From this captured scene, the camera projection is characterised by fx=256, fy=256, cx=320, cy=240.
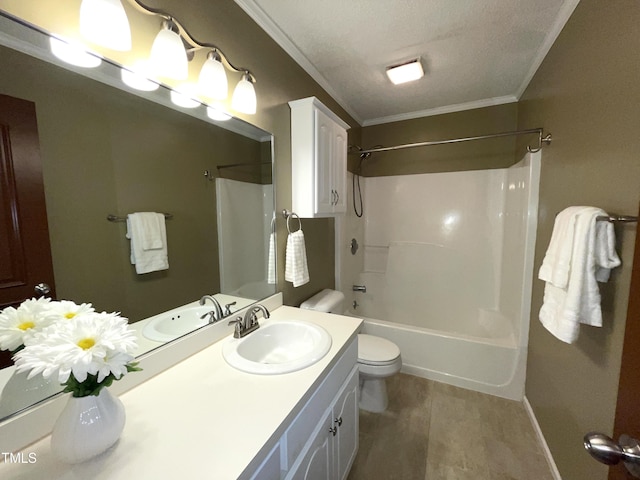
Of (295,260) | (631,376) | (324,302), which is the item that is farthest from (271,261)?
(631,376)

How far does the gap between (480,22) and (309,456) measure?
88.4 inches

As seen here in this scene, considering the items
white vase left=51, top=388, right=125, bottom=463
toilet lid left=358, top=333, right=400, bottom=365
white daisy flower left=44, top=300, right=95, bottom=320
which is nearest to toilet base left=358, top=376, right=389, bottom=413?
toilet lid left=358, top=333, right=400, bottom=365

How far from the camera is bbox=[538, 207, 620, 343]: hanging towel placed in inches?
37.8

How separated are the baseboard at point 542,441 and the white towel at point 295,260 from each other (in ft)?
5.50

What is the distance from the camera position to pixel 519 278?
195cm

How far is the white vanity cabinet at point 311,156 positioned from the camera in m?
1.59

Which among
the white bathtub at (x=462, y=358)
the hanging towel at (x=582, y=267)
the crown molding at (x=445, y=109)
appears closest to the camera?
the hanging towel at (x=582, y=267)

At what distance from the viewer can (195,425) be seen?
2.19 ft

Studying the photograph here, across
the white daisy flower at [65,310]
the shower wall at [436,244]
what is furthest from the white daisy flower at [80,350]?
the shower wall at [436,244]

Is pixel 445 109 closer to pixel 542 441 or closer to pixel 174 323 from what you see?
pixel 542 441

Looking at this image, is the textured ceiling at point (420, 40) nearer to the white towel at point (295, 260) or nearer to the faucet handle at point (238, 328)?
the white towel at point (295, 260)

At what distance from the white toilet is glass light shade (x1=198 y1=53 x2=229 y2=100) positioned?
1.35 m

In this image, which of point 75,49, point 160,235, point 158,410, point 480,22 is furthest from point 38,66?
point 480,22

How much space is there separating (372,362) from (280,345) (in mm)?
708
